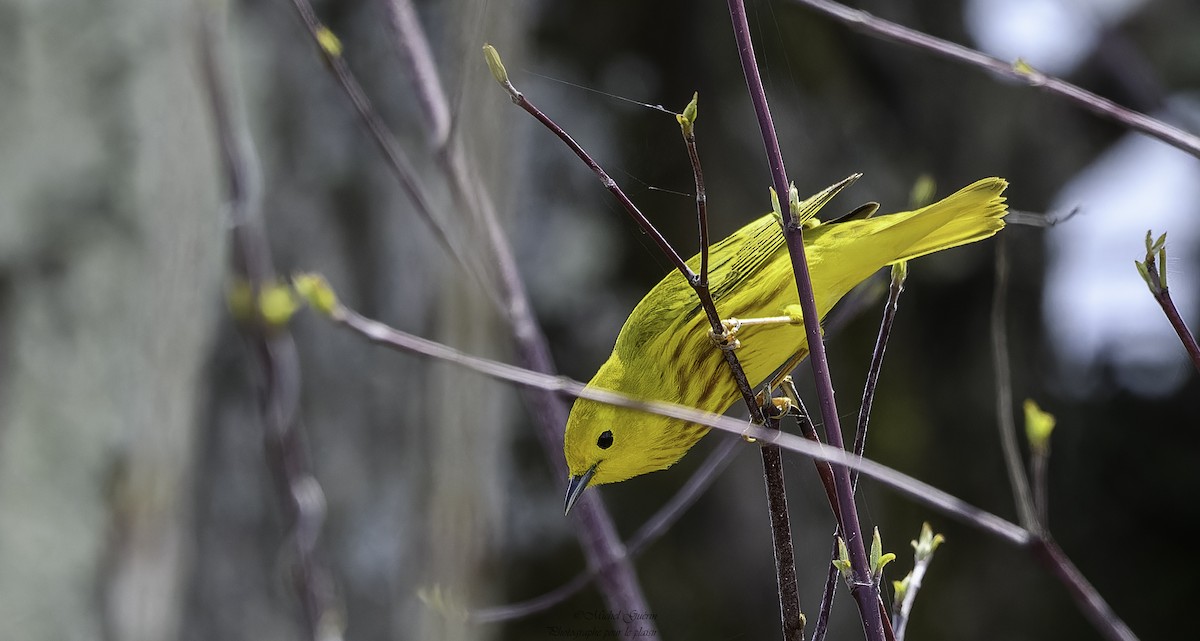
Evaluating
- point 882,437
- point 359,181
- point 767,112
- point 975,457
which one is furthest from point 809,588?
point 359,181

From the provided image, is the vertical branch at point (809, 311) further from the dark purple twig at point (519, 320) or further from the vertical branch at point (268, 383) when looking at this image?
the dark purple twig at point (519, 320)

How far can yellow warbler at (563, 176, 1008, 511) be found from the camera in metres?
0.82

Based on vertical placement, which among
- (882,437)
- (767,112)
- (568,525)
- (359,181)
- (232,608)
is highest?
(359,181)

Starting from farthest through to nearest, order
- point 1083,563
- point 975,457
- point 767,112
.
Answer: point 1083,563 < point 975,457 < point 767,112

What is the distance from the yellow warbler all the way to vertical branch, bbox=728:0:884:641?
0.12 metres

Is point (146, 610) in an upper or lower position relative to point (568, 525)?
upper

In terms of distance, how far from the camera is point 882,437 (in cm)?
240

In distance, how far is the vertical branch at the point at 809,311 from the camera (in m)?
0.66

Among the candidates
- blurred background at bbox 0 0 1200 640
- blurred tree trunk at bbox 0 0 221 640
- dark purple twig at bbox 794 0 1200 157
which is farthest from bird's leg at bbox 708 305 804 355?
blurred tree trunk at bbox 0 0 221 640

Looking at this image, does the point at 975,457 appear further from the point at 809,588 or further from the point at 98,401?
the point at 98,401

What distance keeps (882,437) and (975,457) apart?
682 mm

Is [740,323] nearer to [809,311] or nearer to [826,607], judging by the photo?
[809,311]

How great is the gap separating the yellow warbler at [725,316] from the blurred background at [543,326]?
1181 mm

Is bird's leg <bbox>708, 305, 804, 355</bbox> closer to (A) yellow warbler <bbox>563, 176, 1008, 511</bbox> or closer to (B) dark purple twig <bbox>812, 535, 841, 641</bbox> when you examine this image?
(A) yellow warbler <bbox>563, 176, 1008, 511</bbox>
